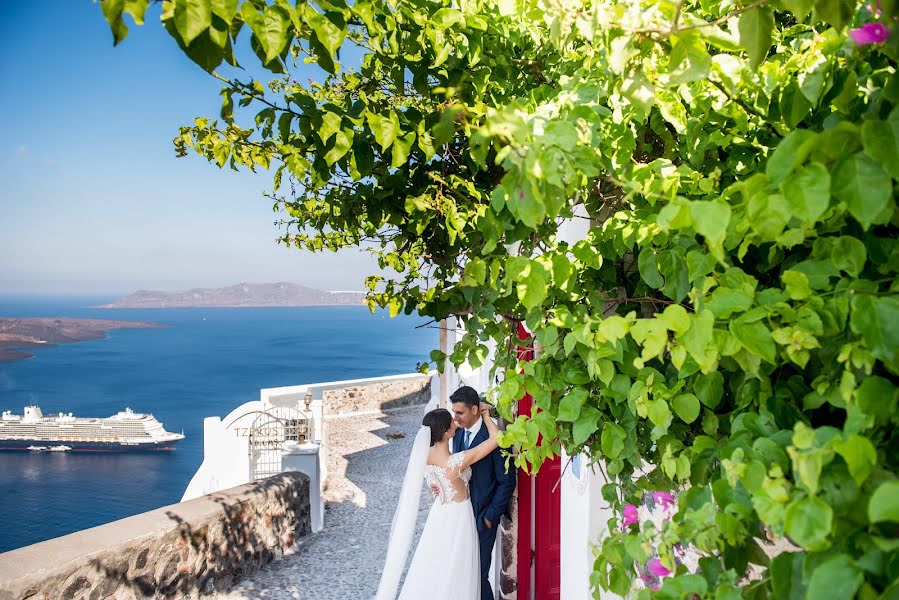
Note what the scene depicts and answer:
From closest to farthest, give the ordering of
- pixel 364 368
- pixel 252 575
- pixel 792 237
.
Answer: pixel 792 237 → pixel 252 575 → pixel 364 368

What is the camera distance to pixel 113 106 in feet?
301

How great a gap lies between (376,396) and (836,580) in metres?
13.7

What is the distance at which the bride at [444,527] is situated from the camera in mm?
3912

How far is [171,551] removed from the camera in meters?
4.19

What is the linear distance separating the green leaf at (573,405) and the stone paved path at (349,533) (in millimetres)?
4459

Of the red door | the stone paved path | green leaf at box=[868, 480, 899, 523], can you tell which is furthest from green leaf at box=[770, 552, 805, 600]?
the stone paved path

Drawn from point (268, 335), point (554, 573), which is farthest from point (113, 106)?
point (554, 573)

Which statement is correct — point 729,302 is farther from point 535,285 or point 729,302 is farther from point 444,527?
point 444,527

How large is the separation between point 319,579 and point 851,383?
5.52m

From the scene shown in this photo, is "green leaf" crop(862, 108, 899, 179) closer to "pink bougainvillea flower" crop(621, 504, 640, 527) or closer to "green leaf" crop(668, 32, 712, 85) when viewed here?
"green leaf" crop(668, 32, 712, 85)

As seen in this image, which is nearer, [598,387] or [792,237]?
[792,237]

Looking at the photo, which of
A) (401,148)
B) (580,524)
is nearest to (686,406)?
(401,148)

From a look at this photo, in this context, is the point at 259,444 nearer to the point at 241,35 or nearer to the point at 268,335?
the point at 241,35

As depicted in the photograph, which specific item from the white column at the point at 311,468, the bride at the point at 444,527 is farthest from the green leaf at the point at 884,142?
the white column at the point at 311,468
